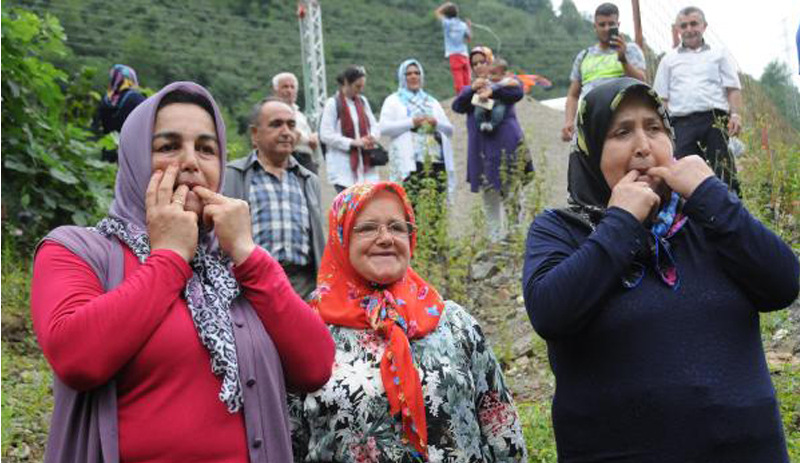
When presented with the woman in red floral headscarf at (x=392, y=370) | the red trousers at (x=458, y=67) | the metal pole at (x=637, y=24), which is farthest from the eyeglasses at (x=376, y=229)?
the red trousers at (x=458, y=67)

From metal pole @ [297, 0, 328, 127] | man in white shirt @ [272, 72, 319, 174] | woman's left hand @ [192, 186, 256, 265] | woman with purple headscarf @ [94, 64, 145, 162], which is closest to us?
woman's left hand @ [192, 186, 256, 265]

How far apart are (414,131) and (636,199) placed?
605 centimetres

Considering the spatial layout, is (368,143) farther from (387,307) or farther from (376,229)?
(387,307)

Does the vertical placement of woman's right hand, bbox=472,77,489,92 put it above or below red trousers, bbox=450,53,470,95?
below

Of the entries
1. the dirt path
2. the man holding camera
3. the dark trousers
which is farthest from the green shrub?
the man holding camera

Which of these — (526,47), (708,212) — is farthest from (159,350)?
(526,47)

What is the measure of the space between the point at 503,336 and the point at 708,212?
368cm

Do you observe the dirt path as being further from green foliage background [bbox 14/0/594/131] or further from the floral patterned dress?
green foliage background [bbox 14/0/594/131]

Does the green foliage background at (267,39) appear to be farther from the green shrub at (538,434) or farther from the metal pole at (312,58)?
the green shrub at (538,434)

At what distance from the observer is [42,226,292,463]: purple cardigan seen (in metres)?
2.26

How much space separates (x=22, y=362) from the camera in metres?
6.06

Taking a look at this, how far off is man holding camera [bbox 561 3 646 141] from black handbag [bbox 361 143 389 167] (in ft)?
5.16

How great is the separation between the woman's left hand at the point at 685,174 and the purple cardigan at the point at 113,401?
46.4 inches

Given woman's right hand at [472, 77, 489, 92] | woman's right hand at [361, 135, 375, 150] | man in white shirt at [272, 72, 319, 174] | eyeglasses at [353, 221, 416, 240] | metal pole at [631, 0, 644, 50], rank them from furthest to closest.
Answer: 1. metal pole at [631, 0, 644, 50]
2. woman's right hand at [472, 77, 489, 92]
3. woman's right hand at [361, 135, 375, 150]
4. man in white shirt at [272, 72, 319, 174]
5. eyeglasses at [353, 221, 416, 240]
